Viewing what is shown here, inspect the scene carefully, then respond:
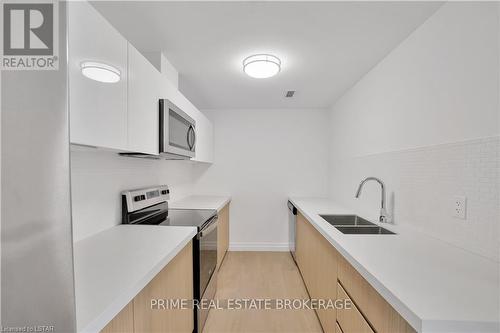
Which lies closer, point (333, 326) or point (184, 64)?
point (333, 326)

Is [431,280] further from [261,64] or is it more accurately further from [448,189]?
[261,64]

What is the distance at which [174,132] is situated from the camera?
67.1 inches

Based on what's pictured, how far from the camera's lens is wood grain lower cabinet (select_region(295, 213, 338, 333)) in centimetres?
145

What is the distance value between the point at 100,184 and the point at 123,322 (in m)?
0.95

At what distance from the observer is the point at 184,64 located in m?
1.98

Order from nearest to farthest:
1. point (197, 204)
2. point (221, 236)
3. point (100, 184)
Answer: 1. point (100, 184)
2. point (197, 204)
3. point (221, 236)

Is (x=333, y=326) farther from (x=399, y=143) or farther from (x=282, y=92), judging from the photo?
(x=282, y=92)

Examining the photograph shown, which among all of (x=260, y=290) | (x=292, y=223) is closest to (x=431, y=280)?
(x=260, y=290)

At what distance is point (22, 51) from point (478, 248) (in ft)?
5.53

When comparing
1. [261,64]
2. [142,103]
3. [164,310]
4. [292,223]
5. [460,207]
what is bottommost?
[292,223]

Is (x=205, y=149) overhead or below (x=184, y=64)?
below

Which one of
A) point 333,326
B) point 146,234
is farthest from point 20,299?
point 333,326

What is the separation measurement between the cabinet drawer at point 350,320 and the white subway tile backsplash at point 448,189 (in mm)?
608

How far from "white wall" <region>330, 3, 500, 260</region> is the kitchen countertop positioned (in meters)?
0.16
